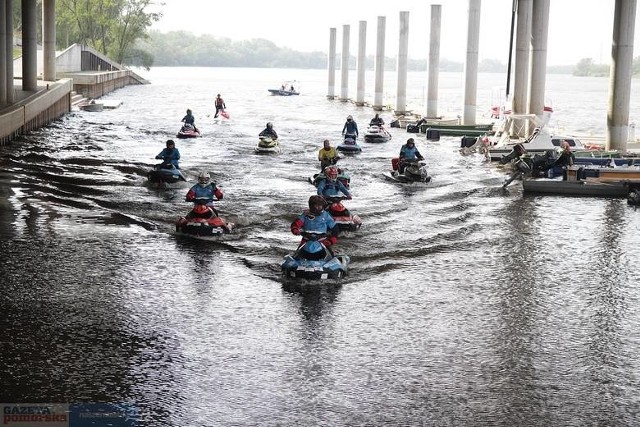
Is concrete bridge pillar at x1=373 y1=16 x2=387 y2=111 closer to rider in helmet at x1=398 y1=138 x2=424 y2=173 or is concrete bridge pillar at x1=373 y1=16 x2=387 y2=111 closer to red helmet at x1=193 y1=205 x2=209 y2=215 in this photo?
rider in helmet at x1=398 y1=138 x2=424 y2=173

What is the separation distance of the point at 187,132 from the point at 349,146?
1044cm

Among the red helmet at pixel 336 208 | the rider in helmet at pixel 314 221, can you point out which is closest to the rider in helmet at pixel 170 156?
the red helmet at pixel 336 208

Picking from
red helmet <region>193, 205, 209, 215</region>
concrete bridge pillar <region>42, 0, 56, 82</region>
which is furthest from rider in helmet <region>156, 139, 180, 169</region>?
concrete bridge pillar <region>42, 0, 56, 82</region>

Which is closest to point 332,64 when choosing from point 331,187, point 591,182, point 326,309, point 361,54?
point 361,54

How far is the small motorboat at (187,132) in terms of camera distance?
177ft

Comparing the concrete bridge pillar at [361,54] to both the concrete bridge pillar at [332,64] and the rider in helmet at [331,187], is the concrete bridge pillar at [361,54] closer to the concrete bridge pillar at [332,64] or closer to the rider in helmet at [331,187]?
the concrete bridge pillar at [332,64]

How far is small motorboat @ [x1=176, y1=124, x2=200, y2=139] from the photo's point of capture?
5399 cm

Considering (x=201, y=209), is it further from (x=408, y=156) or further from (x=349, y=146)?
(x=349, y=146)

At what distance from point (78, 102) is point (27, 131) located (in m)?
29.5

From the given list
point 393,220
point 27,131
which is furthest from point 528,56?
point 393,220

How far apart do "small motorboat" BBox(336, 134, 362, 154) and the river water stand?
1247 centimetres

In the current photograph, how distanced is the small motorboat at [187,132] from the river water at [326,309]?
1797 cm

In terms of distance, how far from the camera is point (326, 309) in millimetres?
18406

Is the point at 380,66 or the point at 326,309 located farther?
the point at 380,66
